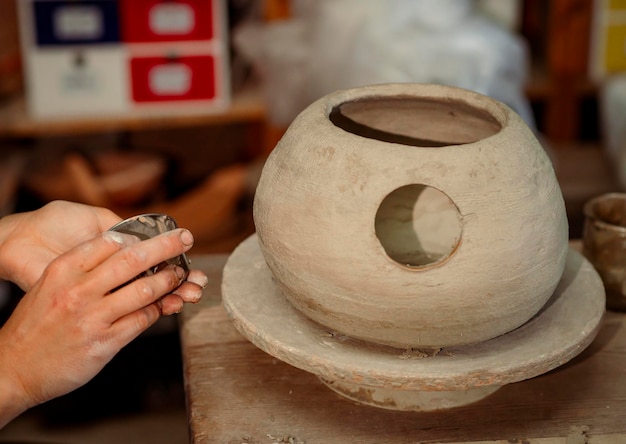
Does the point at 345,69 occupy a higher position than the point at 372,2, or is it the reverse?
the point at 372,2

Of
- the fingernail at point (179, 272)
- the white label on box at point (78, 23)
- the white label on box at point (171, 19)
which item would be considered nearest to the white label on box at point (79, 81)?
the white label on box at point (78, 23)

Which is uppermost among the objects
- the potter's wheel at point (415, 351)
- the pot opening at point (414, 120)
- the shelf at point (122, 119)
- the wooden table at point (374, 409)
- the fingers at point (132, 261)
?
the pot opening at point (414, 120)

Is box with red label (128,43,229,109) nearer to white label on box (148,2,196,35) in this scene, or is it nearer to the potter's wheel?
white label on box (148,2,196,35)

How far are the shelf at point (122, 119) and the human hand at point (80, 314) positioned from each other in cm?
163

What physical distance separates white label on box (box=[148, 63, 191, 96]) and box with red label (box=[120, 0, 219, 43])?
0.09 meters

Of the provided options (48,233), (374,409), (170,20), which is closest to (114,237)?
(48,233)

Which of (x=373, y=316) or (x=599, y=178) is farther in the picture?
(x=599, y=178)

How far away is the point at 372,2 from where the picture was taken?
253 centimetres

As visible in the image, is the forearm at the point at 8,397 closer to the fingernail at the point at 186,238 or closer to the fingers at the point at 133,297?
the fingers at the point at 133,297

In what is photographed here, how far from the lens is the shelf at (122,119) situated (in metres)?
2.73

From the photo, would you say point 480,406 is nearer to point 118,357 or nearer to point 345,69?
point 345,69

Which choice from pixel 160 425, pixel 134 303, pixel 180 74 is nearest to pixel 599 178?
pixel 180 74

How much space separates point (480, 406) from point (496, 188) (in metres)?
0.32

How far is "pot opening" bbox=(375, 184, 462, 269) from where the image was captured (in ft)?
4.85
